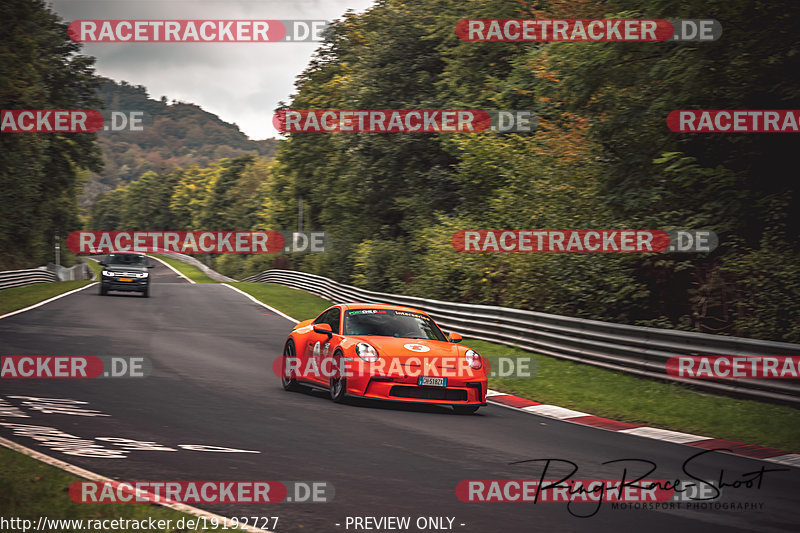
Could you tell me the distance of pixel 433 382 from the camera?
36.0 ft

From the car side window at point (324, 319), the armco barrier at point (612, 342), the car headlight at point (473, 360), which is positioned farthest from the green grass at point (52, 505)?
the armco barrier at point (612, 342)

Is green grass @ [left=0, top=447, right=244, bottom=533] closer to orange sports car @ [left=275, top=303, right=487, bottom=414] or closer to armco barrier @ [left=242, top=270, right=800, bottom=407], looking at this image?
orange sports car @ [left=275, top=303, right=487, bottom=414]

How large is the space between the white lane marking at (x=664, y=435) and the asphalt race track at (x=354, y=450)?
0.37 metres

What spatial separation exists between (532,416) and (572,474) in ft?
13.8

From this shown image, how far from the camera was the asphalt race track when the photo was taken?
5934 millimetres

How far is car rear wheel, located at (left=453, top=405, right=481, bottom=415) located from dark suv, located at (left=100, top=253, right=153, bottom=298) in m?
24.8

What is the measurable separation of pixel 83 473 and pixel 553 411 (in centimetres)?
753

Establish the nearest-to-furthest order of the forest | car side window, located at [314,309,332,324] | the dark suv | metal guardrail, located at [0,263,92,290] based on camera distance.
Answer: car side window, located at [314,309,332,324] < the forest < the dark suv < metal guardrail, located at [0,263,92,290]

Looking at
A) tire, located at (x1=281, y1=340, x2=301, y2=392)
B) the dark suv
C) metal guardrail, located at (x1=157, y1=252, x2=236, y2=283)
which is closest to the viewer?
tire, located at (x1=281, y1=340, x2=301, y2=392)

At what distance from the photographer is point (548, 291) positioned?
19.6 meters

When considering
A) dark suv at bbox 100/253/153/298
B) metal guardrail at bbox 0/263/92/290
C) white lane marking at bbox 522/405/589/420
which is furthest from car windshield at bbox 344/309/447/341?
metal guardrail at bbox 0/263/92/290

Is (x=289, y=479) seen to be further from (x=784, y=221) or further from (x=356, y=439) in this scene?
(x=784, y=221)

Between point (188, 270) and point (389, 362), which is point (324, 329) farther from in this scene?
point (188, 270)

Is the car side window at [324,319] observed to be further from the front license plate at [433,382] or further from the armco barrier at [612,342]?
the armco barrier at [612,342]
